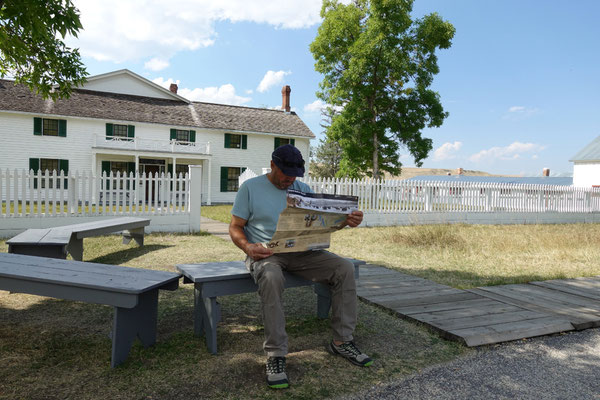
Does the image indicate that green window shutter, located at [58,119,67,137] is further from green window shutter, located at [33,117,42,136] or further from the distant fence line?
the distant fence line

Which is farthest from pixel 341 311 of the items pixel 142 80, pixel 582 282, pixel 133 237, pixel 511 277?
pixel 142 80

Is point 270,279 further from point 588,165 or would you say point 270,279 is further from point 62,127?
point 588,165

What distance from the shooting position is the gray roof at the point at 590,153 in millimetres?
34697

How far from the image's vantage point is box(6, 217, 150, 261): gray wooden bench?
503 cm

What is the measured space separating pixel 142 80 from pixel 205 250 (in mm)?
20620

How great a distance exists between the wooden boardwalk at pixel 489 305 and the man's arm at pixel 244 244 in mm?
1826

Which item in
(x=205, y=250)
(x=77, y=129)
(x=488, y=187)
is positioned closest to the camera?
(x=205, y=250)

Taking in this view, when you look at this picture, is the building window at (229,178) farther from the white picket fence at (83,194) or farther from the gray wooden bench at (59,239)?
the gray wooden bench at (59,239)

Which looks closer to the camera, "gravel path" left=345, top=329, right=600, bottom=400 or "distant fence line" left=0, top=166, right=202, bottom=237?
"gravel path" left=345, top=329, right=600, bottom=400

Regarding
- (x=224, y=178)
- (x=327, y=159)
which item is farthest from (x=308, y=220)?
(x=327, y=159)

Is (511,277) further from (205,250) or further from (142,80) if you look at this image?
(142,80)

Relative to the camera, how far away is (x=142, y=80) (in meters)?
24.8

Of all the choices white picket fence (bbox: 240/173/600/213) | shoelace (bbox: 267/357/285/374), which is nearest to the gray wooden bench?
shoelace (bbox: 267/357/285/374)

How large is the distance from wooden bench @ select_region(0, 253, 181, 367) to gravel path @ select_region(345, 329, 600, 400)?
1601 millimetres
